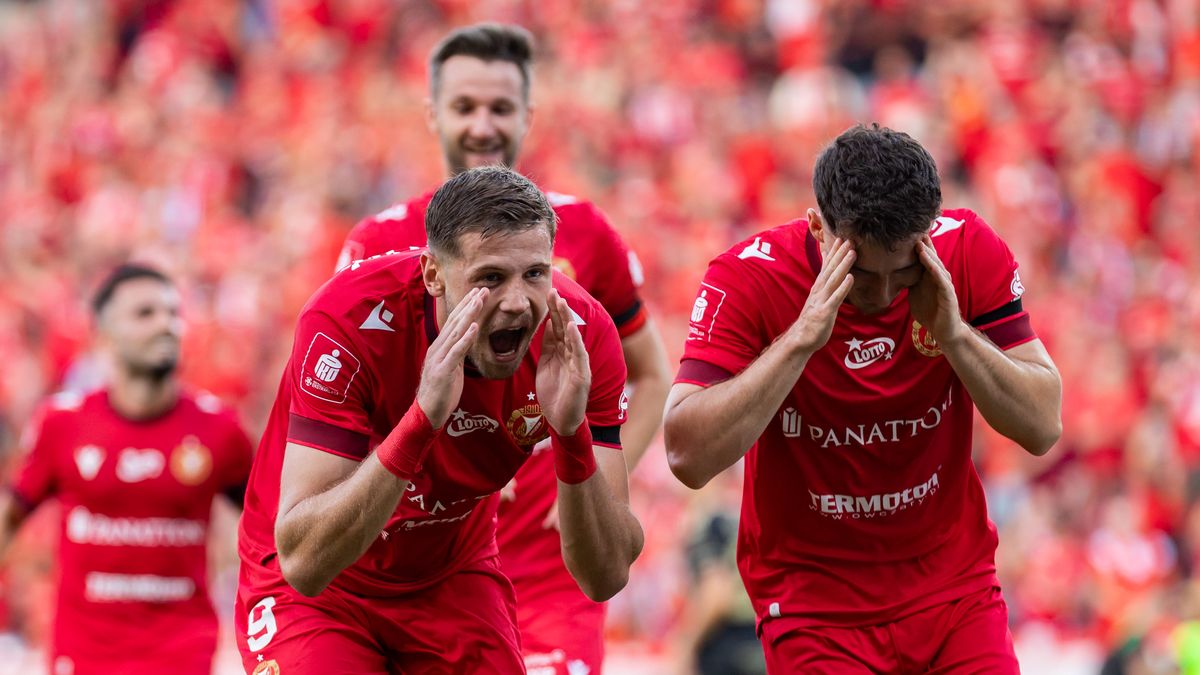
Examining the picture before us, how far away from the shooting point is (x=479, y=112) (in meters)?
6.56

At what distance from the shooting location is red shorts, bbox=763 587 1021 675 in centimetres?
515

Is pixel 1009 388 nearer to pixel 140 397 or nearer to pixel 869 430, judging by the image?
pixel 869 430

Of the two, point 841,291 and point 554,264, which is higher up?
point 554,264

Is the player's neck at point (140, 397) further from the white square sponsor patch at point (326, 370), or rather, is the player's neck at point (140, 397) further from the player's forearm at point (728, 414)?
the player's forearm at point (728, 414)

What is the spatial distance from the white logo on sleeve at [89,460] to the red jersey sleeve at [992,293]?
4.26m

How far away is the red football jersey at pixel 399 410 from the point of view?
4.83 metres

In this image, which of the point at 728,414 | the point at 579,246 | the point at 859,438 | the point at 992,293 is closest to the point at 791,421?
the point at 859,438

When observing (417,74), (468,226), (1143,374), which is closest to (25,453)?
(468,226)

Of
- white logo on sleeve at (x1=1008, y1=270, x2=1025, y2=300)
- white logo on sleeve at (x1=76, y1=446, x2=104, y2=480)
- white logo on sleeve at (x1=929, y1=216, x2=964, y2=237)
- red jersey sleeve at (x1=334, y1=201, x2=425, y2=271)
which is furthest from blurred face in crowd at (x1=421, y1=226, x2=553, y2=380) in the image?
white logo on sleeve at (x1=76, y1=446, x2=104, y2=480)

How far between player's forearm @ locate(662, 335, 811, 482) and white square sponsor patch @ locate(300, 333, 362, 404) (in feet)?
3.03

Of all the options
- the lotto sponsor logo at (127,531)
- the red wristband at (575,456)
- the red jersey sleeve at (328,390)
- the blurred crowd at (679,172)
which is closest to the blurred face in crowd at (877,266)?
the red wristband at (575,456)

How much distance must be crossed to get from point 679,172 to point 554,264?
9.39 meters

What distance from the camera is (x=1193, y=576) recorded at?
10922 millimetres

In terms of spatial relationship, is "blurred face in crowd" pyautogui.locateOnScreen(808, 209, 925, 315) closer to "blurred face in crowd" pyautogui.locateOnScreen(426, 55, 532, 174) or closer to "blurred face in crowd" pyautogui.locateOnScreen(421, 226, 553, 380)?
"blurred face in crowd" pyautogui.locateOnScreen(421, 226, 553, 380)
